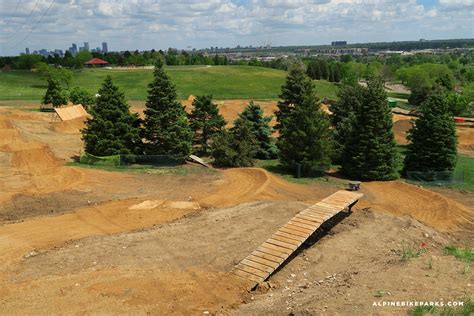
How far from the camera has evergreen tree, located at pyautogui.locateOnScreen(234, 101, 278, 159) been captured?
38.5 meters

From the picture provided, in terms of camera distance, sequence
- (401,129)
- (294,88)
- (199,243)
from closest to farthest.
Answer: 1. (199,243)
2. (294,88)
3. (401,129)

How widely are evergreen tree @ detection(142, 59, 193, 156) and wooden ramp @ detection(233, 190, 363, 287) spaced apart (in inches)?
617

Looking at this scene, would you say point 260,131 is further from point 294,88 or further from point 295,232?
point 295,232

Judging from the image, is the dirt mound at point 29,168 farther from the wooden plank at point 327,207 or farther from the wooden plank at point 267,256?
the wooden plank at point 327,207

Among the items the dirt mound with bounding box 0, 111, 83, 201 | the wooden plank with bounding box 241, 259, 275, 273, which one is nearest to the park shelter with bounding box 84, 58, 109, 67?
the dirt mound with bounding box 0, 111, 83, 201

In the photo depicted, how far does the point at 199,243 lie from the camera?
1830 centimetres

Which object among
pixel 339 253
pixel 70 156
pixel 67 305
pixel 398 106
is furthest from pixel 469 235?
pixel 398 106

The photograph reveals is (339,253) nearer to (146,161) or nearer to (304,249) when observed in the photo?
(304,249)

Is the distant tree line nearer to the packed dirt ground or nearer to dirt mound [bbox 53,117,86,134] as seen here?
the packed dirt ground

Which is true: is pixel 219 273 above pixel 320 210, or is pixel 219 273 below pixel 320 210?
below

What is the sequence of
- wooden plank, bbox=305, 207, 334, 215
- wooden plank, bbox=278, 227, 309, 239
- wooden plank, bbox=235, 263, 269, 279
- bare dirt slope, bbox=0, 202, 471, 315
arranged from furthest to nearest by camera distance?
wooden plank, bbox=305, 207, 334, 215 → wooden plank, bbox=278, 227, 309, 239 → wooden plank, bbox=235, 263, 269, 279 → bare dirt slope, bbox=0, 202, 471, 315

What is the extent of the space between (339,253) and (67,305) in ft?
33.1

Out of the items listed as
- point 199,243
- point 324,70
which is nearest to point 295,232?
point 199,243

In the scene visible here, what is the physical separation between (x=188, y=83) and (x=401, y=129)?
55501mm
